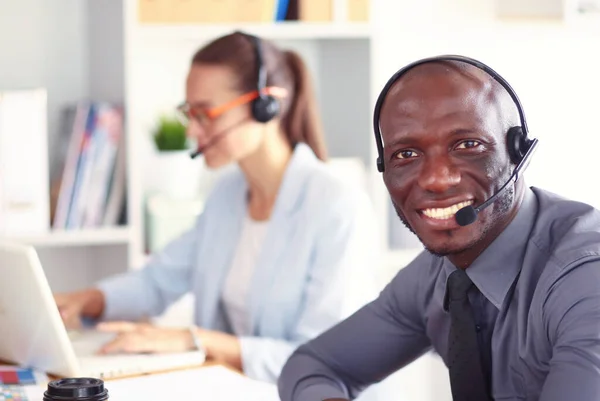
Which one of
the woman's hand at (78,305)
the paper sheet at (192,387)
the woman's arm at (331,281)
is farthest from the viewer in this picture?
the woman's hand at (78,305)

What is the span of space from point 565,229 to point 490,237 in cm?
10

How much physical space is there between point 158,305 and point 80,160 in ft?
1.45

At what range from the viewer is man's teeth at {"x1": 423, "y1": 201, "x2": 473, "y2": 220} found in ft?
4.24

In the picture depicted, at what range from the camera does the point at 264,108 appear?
2344 mm

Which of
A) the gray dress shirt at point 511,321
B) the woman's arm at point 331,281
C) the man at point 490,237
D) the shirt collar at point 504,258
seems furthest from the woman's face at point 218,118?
the shirt collar at point 504,258

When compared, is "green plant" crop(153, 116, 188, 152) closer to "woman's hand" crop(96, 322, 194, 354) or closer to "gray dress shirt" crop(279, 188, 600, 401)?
"woman's hand" crop(96, 322, 194, 354)

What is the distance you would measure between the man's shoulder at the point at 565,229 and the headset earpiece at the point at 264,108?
1.01 meters

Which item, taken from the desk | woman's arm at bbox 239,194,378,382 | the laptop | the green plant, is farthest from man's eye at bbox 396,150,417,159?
the green plant

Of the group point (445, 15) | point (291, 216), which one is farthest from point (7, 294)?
point (445, 15)

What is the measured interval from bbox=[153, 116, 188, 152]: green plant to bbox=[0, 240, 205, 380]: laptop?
39.9 inches

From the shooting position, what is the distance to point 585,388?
1160 millimetres

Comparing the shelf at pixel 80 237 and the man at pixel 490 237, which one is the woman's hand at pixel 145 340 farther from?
the shelf at pixel 80 237

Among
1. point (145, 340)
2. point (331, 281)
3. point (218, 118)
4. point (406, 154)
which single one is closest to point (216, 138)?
point (218, 118)

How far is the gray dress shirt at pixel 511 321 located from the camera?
1216mm
